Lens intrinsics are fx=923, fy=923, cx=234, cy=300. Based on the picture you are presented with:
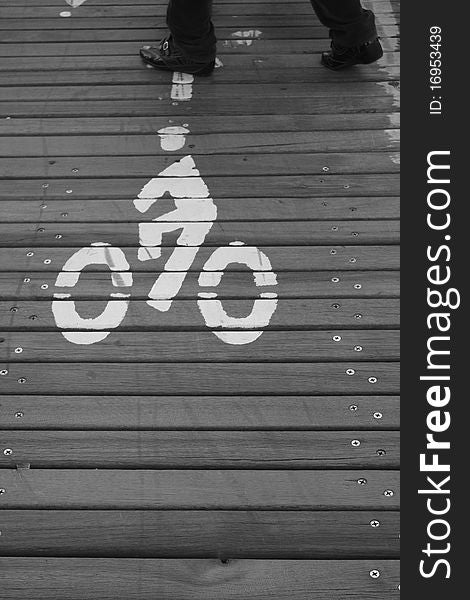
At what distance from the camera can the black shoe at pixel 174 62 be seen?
169 inches

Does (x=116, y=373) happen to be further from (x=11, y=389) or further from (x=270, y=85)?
(x=270, y=85)

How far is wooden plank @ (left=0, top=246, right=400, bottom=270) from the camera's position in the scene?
3.28 metres

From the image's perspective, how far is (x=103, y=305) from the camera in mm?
3145

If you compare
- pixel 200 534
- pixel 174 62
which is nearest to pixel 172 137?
pixel 174 62

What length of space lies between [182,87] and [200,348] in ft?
5.63

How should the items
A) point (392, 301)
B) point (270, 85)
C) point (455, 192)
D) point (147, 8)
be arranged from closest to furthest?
point (392, 301) → point (455, 192) → point (270, 85) → point (147, 8)

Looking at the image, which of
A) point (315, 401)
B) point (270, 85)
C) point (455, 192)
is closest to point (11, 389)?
point (315, 401)

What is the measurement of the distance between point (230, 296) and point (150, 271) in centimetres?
32

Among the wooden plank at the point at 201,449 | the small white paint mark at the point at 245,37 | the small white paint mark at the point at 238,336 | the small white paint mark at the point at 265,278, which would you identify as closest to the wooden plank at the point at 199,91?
the small white paint mark at the point at 245,37

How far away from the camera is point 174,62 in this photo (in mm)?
4316

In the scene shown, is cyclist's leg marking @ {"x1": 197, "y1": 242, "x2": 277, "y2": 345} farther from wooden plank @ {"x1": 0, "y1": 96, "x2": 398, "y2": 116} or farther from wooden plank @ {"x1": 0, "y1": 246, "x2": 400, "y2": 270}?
wooden plank @ {"x1": 0, "y1": 96, "x2": 398, "y2": 116}

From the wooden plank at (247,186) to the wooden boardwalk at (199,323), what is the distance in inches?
0.4

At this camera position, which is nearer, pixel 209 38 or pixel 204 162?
pixel 204 162

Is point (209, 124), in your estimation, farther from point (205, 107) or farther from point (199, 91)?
point (199, 91)
